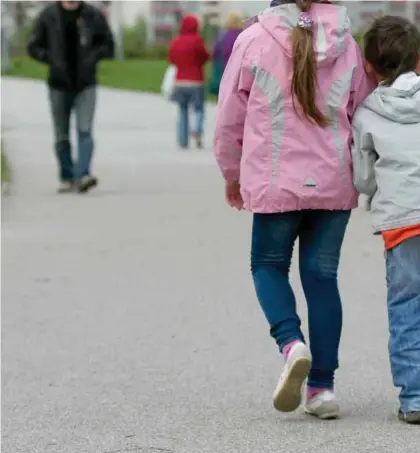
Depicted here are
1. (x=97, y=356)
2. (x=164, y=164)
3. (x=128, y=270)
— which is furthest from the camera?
(x=164, y=164)

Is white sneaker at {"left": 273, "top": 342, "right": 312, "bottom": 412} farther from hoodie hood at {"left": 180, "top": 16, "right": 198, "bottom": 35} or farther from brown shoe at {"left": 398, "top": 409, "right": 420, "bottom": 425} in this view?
hoodie hood at {"left": 180, "top": 16, "right": 198, "bottom": 35}

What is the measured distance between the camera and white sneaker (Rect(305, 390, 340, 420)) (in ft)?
15.8

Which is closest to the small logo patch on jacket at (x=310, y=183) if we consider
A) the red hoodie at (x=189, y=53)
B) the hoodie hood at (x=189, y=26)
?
the red hoodie at (x=189, y=53)

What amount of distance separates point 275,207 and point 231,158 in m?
0.27

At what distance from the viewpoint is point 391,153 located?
456 cm

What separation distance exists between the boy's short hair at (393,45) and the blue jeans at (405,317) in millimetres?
591

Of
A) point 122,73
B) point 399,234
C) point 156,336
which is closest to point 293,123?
point 399,234

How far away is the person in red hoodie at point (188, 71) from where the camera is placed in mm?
17641

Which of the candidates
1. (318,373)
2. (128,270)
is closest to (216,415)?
(318,373)

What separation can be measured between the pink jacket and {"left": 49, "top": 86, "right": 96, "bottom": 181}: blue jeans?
7.61 metres

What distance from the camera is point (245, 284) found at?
792 cm

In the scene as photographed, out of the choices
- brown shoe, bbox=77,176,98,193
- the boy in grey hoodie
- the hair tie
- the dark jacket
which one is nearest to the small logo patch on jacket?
the boy in grey hoodie

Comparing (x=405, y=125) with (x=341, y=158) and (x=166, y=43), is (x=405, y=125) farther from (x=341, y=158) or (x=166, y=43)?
(x=166, y=43)

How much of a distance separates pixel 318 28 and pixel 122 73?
135 ft
